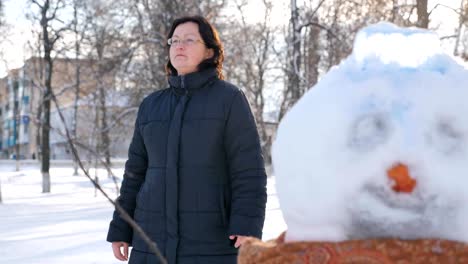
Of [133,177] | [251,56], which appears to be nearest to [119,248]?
[133,177]

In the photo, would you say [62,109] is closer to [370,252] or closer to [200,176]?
[200,176]

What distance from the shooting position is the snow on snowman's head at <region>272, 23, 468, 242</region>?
37.7 inches

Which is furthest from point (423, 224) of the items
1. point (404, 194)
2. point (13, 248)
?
point (13, 248)

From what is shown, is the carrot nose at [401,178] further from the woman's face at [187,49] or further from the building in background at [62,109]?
the woman's face at [187,49]

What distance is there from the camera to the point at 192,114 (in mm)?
2447

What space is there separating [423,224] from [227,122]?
1.51m

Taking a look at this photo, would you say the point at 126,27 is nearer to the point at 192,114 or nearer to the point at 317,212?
the point at 192,114

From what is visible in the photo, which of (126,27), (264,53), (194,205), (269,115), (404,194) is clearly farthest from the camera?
(269,115)

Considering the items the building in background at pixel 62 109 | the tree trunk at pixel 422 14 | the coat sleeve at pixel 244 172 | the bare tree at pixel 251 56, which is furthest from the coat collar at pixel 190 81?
the bare tree at pixel 251 56

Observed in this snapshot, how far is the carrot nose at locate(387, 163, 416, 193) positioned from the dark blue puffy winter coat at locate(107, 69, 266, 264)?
1425 mm

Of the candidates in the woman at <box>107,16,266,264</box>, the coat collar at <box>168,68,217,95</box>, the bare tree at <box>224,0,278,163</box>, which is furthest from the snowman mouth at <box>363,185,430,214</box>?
the bare tree at <box>224,0,278,163</box>

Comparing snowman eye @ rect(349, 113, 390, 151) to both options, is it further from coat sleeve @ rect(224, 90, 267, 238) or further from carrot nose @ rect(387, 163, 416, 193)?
coat sleeve @ rect(224, 90, 267, 238)

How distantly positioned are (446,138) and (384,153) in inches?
3.8

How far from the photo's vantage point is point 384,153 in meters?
0.95
